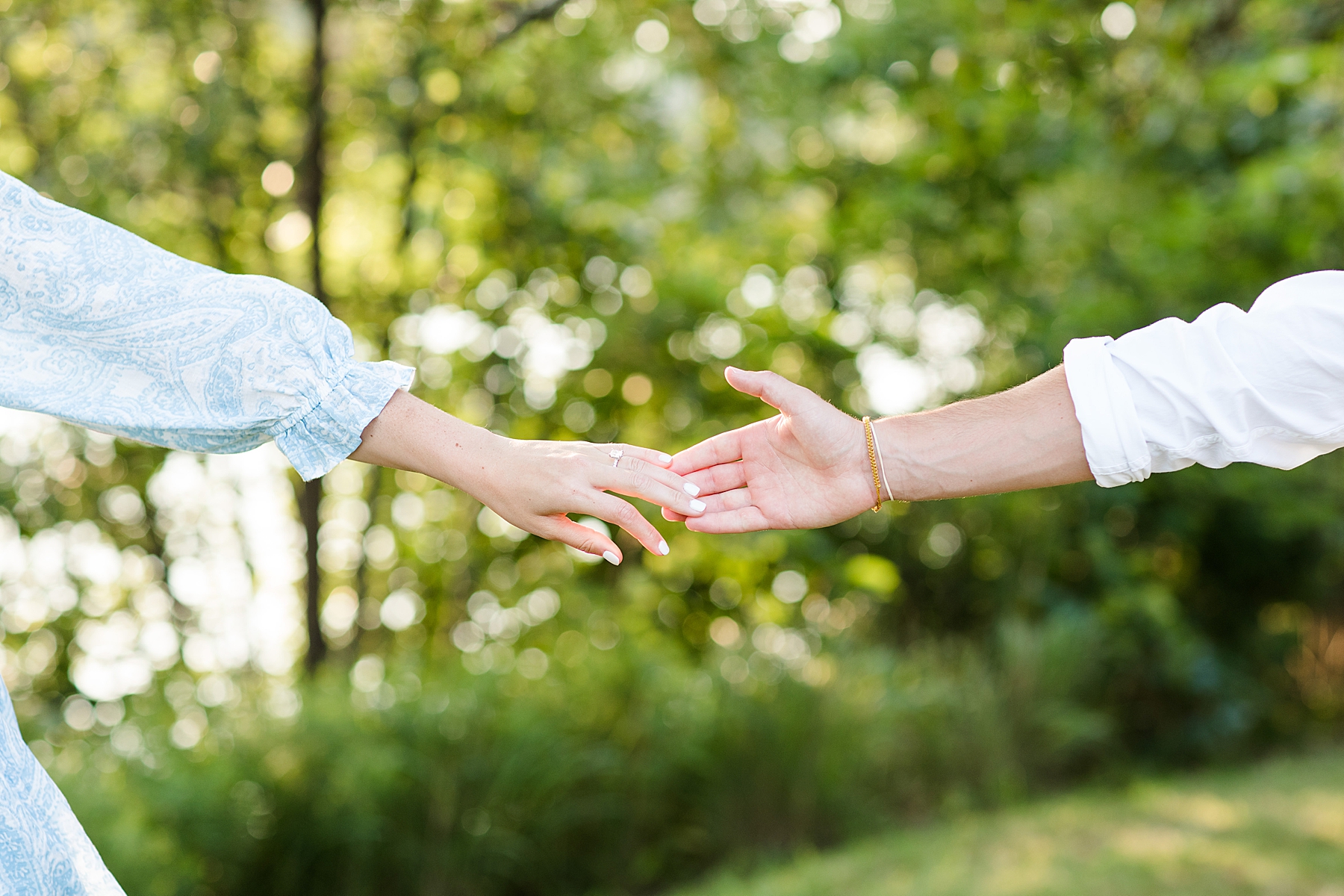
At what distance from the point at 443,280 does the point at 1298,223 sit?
4.81 m

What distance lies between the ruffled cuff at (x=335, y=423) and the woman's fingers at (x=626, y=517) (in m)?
0.35

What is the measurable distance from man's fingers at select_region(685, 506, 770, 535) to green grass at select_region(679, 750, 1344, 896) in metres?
2.68

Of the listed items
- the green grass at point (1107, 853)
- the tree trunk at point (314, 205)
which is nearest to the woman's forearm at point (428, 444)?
the green grass at point (1107, 853)

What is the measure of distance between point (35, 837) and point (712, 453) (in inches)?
49.6

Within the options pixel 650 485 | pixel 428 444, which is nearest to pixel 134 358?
pixel 428 444

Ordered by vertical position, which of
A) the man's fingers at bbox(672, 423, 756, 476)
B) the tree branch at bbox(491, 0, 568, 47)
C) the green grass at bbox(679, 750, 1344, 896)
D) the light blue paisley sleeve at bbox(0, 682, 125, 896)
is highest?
the tree branch at bbox(491, 0, 568, 47)

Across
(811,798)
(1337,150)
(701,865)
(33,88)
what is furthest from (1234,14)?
(33,88)

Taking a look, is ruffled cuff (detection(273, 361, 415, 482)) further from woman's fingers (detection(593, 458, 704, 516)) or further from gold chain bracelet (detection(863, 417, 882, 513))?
gold chain bracelet (detection(863, 417, 882, 513))

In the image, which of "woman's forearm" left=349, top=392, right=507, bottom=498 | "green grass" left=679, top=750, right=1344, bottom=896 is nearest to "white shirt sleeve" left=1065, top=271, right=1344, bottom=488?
"woman's forearm" left=349, top=392, right=507, bottom=498

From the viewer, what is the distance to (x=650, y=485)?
1745 millimetres

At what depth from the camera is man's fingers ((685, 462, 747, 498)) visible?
6.77 feet

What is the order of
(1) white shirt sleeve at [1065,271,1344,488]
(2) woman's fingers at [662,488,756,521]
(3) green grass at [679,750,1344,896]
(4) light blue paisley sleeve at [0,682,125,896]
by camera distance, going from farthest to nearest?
(3) green grass at [679,750,1344,896], (2) woman's fingers at [662,488,756,521], (1) white shirt sleeve at [1065,271,1344,488], (4) light blue paisley sleeve at [0,682,125,896]

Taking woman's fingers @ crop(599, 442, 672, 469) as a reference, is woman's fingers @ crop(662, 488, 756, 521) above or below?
below

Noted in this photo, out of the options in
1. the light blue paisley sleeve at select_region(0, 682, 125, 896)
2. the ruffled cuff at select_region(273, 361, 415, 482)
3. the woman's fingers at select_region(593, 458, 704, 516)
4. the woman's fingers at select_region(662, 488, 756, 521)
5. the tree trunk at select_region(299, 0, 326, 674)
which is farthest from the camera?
the tree trunk at select_region(299, 0, 326, 674)
